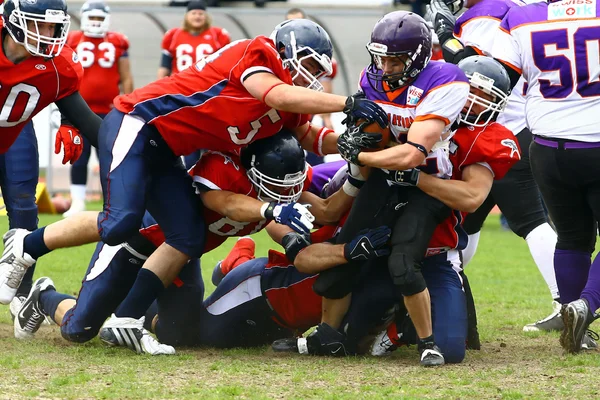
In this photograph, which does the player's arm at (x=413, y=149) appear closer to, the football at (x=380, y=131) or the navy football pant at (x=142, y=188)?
the football at (x=380, y=131)

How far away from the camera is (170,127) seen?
4910 millimetres

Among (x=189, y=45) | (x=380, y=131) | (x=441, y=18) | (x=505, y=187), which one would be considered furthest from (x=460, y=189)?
(x=189, y=45)

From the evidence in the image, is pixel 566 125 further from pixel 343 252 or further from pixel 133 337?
pixel 133 337

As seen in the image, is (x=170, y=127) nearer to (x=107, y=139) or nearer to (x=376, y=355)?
(x=107, y=139)

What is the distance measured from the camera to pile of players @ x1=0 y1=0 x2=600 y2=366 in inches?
181

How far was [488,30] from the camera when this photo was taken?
19.3 ft

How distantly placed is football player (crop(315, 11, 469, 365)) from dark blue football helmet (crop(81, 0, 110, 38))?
21.2ft

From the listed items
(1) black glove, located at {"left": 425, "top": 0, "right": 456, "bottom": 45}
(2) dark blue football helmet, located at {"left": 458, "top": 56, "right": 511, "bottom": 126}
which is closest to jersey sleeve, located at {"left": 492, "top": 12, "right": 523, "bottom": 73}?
(2) dark blue football helmet, located at {"left": 458, "top": 56, "right": 511, "bottom": 126}

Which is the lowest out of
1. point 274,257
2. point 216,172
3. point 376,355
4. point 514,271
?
point 514,271

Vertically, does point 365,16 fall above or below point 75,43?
below

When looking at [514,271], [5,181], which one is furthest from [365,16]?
[5,181]

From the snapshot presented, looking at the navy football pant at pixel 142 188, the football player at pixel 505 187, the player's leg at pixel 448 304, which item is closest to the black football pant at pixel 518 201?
the football player at pixel 505 187

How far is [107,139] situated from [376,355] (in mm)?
1660

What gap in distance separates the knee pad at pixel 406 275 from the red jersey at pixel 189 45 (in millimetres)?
7214
